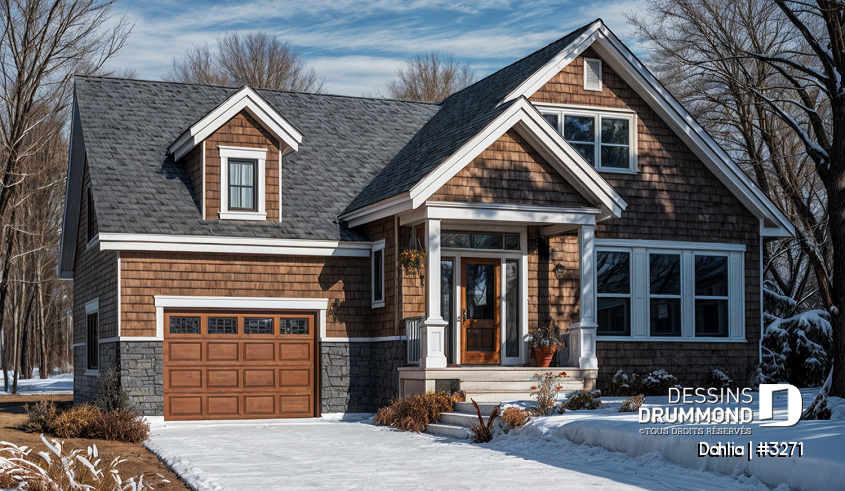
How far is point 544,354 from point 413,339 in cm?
245

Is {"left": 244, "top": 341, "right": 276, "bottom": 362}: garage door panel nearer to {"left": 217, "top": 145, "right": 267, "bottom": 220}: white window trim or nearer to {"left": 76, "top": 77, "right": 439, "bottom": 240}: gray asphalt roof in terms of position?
{"left": 76, "top": 77, "right": 439, "bottom": 240}: gray asphalt roof

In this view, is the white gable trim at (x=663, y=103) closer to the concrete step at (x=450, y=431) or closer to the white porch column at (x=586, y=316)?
the white porch column at (x=586, y=316)

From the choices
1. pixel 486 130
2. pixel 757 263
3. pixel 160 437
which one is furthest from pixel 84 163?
pixel 757 263

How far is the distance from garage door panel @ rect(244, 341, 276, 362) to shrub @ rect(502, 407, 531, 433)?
6.09 metres

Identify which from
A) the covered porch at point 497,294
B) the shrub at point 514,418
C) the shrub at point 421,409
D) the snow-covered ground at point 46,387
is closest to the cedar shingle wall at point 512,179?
the covered porch at point 497,294

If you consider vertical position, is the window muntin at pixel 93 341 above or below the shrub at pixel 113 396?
above

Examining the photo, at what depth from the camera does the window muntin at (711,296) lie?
59.0 ft

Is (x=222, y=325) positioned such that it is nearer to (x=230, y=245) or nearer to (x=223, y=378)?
(x=223, y=378)

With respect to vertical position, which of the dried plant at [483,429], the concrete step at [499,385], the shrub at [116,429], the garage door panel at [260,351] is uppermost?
the garage door panel at [260,351]

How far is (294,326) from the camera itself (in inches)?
679

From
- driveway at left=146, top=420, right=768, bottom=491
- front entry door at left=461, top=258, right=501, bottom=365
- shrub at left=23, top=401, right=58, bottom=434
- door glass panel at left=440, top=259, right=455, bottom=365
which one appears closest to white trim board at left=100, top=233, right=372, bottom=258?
door glass panel at left=440, top=259, right=455, bottom=365

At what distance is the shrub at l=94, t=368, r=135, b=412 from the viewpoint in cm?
1550

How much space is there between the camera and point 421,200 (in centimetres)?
1511

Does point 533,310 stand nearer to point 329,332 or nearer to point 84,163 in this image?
point 329,332
